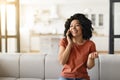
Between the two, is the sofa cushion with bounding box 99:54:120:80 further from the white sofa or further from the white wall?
the white wall

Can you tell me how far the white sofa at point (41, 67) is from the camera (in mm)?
2510

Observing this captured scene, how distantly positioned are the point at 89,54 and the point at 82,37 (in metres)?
0.24

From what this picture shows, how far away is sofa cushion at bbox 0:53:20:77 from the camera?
8.93ft

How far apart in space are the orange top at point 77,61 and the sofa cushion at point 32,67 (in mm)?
657

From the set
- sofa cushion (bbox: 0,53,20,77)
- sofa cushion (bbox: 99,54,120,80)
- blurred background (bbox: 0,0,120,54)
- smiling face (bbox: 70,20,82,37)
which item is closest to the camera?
smiling face (bbox: 70,20,82,37)

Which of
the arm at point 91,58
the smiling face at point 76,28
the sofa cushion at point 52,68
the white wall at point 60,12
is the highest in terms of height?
the white wall at point 60,12

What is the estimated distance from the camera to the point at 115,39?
372 centimetres

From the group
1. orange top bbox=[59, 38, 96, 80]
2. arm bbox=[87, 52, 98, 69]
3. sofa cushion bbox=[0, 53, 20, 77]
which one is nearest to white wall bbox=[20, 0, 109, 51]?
sofa cushion bbox=[0, 53, 20, 77]

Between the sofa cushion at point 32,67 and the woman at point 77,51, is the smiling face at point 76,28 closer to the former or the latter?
the woman at point 77,51

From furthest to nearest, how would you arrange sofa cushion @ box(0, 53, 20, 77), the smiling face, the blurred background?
the blurred background < sofa cushion @ box(0, 53, 20, 77) < the smiling face

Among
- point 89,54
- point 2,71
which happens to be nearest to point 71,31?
point 89,54

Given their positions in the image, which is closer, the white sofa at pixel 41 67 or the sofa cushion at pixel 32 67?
the white sofa at pixel 41 67

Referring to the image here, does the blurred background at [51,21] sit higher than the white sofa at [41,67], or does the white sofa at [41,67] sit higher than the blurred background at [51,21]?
the blurred background at [51,21]

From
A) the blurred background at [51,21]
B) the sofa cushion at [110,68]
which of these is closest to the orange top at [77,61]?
the sofa cushion at [110,68]
